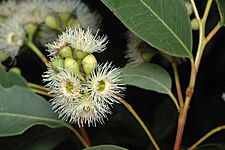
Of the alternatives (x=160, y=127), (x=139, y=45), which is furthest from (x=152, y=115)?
(x=139, y=45)

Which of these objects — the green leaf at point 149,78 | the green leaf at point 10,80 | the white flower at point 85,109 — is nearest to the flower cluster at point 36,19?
the green leaf at point 10,80

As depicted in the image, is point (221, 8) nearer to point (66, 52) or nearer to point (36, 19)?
point (66, 52)

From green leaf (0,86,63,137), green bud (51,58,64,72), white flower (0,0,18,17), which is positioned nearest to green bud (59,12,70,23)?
white flower (0,0,18,17)

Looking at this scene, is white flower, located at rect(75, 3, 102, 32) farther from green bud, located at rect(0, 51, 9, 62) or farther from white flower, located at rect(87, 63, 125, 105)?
white flower, located at rect(87, 63, 125, 105)

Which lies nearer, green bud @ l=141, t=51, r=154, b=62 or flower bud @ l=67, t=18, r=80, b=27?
green bud @ l=141, t=51, r=154, b=62

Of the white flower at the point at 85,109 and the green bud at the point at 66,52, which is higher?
the green bud at the point at 66,52

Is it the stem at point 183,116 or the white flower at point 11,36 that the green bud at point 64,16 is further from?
the stem at point 183,116
